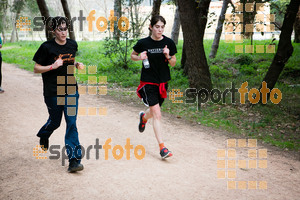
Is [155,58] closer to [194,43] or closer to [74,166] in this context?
[74,166]

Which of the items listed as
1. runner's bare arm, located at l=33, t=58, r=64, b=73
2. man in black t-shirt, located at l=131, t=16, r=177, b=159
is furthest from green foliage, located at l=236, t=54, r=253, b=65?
runner's bare arm, located at l=33, t=58, r=64, b=73

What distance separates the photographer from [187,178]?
4672 millimetres

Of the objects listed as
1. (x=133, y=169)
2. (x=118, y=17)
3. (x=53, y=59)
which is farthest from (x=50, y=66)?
(x=118, y=17)

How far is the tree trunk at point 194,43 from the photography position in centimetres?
968

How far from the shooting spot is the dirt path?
4191mm

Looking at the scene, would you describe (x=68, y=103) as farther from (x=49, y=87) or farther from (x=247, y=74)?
(x=247, y=74)

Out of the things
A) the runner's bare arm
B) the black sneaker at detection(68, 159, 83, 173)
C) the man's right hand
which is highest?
the man's right hand

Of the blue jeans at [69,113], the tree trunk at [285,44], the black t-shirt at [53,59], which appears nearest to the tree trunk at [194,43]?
the tree trunk at [285,44]

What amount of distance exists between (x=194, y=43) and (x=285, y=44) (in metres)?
2.70

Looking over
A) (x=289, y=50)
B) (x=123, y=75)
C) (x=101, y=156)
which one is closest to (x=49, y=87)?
(x=101, y=156)

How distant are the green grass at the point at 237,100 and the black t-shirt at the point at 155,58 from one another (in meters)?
3.14

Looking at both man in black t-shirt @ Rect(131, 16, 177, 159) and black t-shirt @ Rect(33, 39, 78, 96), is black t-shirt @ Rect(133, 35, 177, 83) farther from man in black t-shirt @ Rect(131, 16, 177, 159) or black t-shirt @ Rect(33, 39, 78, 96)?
black t-shirt @ Rect(33, 39, 78, 96)

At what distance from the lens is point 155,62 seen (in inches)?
207

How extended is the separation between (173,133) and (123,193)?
3176mm
